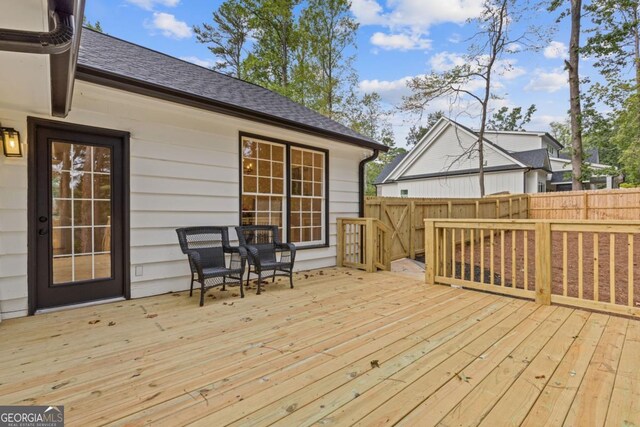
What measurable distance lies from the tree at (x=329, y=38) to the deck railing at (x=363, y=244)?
846cm

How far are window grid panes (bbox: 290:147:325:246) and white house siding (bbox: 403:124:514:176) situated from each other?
450 inches

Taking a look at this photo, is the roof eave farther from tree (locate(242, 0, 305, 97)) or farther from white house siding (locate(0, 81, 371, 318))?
tree (locate(242, 0, 305, 97))

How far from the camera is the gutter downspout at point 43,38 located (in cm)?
171

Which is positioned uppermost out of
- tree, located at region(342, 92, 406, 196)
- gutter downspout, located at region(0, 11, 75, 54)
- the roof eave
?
tree, located at region(342, 92, 406, 196)

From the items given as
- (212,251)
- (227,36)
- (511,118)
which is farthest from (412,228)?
(511,118)

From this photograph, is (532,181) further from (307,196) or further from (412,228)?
(307,196)

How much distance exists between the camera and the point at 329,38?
40.7ft

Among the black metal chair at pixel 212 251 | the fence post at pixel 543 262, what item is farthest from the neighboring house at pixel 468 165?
the black metal chair at pixel 212 251

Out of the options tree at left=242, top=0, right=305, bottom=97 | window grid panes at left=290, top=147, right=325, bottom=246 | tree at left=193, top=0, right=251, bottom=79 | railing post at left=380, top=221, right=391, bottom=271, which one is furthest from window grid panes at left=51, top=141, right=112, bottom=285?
tree at left=193, top=0, right=251, bottom=79

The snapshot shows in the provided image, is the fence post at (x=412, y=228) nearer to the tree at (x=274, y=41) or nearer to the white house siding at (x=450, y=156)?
the tree at (x=274, y=41)

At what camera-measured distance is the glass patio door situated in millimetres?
3186

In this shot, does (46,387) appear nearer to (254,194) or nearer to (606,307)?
(254,194)

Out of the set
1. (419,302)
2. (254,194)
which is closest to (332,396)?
(419,302)

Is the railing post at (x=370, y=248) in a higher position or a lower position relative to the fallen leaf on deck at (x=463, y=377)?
higher
